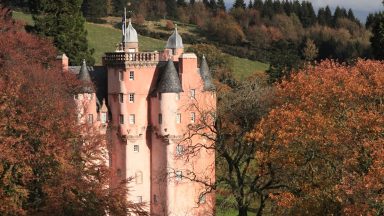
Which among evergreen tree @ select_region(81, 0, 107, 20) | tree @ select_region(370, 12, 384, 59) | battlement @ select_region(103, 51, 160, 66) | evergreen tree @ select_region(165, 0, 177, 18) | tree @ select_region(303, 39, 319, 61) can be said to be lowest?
battlement @ select_region(103, 51, 160, 66)

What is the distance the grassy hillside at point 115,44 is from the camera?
11538 centimetres

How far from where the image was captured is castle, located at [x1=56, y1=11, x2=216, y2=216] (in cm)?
5847

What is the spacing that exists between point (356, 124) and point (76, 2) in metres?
42.8

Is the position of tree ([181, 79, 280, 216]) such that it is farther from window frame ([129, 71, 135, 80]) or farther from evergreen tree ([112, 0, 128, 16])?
evergreen tree ([112, 0, 128, 16])

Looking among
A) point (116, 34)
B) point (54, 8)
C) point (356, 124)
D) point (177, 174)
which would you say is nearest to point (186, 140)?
point (177, 174)

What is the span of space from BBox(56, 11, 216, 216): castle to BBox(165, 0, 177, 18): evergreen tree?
372 feet

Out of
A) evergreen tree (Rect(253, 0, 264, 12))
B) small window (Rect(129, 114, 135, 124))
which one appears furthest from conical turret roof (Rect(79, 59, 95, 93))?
evergreen tree (Rect(253, 0, 264, 12))

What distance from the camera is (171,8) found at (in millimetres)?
175500

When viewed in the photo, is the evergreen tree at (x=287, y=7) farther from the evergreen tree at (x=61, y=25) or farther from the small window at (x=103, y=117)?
the small window at (x=103, y=117)

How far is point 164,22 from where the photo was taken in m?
155

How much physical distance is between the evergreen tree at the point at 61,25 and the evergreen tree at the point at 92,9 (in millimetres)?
59773

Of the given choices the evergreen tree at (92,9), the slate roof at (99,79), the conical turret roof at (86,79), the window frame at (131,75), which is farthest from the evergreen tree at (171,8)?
Answer: the window frame at (131,75)

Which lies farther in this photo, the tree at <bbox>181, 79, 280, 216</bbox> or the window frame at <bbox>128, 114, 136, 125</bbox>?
the window frame at <bbox>128, 114, 136, 125</bbox>

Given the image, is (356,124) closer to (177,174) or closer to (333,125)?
(333,125)
